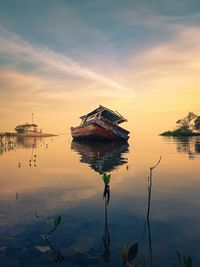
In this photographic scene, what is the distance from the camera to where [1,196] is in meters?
12.0

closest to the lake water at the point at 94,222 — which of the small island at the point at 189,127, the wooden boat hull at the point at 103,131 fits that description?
the wooden boat hull at the point at 103,131

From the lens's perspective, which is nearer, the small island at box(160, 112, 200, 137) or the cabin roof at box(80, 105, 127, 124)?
the cabin roof at box(80, 105, 127, 124)

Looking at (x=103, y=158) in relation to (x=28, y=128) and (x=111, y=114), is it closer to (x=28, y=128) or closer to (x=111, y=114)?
(x=111, y=114)

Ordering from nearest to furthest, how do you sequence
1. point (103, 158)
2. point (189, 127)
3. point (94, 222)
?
1. point (94, 222)
2. point (103, 158)
3. point (189, 127)

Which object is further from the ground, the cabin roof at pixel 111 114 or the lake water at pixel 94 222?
the cabin roof at pixel 111 114

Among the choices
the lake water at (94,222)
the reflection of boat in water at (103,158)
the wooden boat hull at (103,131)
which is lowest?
the lake water at (94,222)

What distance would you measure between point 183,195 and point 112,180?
4.50 meters

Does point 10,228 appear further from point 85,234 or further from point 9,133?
point 9,133

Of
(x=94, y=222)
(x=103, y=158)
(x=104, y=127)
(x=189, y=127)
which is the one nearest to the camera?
(x=94, y=222)

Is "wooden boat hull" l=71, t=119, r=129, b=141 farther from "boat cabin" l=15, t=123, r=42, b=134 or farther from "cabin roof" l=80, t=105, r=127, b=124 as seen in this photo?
"boat cabin" l=15, t=123, r=42, b=134

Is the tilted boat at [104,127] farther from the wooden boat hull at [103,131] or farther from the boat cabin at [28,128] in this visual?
the boat cabin at [28,128]

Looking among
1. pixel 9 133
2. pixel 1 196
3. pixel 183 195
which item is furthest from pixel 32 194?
pixel 9 133

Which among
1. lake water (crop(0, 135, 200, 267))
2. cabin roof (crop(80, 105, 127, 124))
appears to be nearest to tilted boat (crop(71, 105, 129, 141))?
cabin roof (crop(80, 105, 127, 124))

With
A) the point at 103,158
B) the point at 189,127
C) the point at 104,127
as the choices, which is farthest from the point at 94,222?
the point at 189,127
